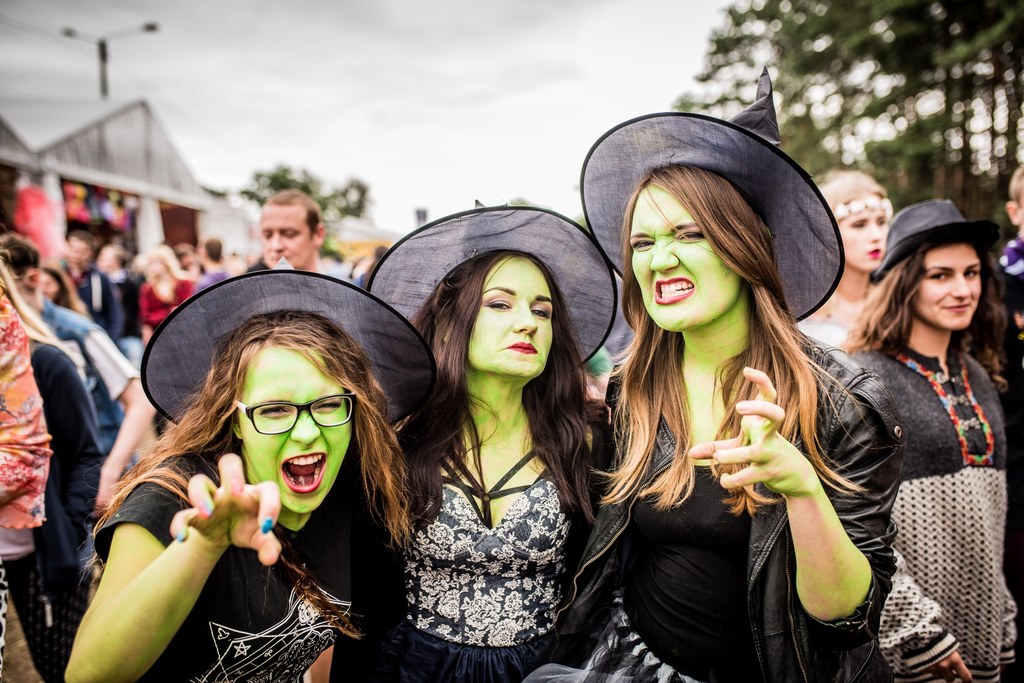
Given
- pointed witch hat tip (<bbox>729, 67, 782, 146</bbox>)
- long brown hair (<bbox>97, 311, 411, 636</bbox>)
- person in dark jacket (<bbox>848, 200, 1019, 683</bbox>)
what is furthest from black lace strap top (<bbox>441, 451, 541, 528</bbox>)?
person in dark jacket (<bbox>848, 200, 1019, 683</bbox>)

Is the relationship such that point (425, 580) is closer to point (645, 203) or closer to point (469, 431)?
point (469, 431)

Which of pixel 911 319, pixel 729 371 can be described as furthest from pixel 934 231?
pixel 729 371

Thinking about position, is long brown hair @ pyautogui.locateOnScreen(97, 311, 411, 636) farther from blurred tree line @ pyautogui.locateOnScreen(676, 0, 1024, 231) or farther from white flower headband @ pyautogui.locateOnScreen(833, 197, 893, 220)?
blurred tree line @ pyautogui.locateOnScreen(676, 0, 1024, 231)

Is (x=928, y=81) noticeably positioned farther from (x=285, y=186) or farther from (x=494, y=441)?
(x=285, y=186)

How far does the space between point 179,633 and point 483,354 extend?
111 cm

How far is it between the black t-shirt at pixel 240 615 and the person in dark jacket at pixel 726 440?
68 centimetres

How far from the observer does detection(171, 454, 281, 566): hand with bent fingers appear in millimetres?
1174

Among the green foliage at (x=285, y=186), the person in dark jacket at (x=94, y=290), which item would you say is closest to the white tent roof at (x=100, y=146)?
the person in dark jacket at (x=94, y=290)

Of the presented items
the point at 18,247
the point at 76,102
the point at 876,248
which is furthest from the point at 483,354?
the point at 76,102

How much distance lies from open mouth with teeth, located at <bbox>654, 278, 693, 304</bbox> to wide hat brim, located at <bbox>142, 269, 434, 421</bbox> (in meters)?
0.74

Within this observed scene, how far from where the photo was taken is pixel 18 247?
319 cm

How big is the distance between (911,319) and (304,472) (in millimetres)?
2447

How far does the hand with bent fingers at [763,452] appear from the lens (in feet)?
4.00

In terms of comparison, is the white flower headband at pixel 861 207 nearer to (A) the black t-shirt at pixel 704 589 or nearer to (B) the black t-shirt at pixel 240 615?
(A) the black t-shirt at pixel 704 589
